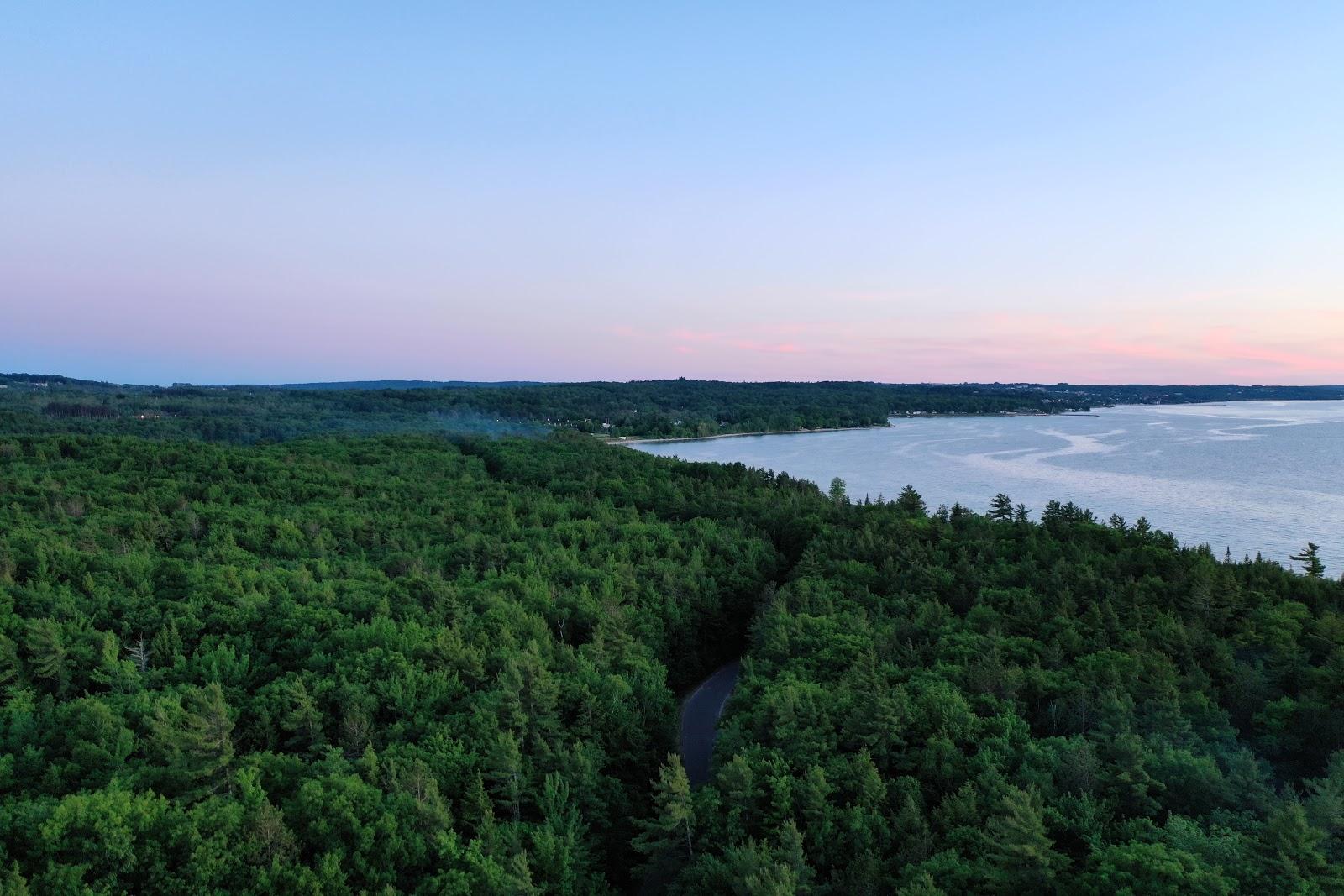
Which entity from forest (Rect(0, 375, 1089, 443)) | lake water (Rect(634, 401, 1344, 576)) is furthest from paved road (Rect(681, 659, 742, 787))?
forest (Rect(0, 375, 1089, 443))

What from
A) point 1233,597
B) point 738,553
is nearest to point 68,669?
point 738,553

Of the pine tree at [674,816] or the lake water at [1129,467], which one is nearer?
the pine tree at [674,816]

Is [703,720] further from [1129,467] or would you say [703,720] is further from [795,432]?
[795,432]

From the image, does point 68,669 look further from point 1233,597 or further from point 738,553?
point 1233,597

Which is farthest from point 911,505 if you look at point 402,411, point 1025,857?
point 402,411

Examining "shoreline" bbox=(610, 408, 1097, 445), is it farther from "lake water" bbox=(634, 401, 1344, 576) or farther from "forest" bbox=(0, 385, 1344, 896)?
"forest" bbox=(0, 385, 1344, 896)

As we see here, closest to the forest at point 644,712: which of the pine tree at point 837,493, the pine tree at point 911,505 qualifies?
the pine tree at point 911,505

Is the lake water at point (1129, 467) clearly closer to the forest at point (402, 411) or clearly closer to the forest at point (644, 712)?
the forest at point (402, 411)
